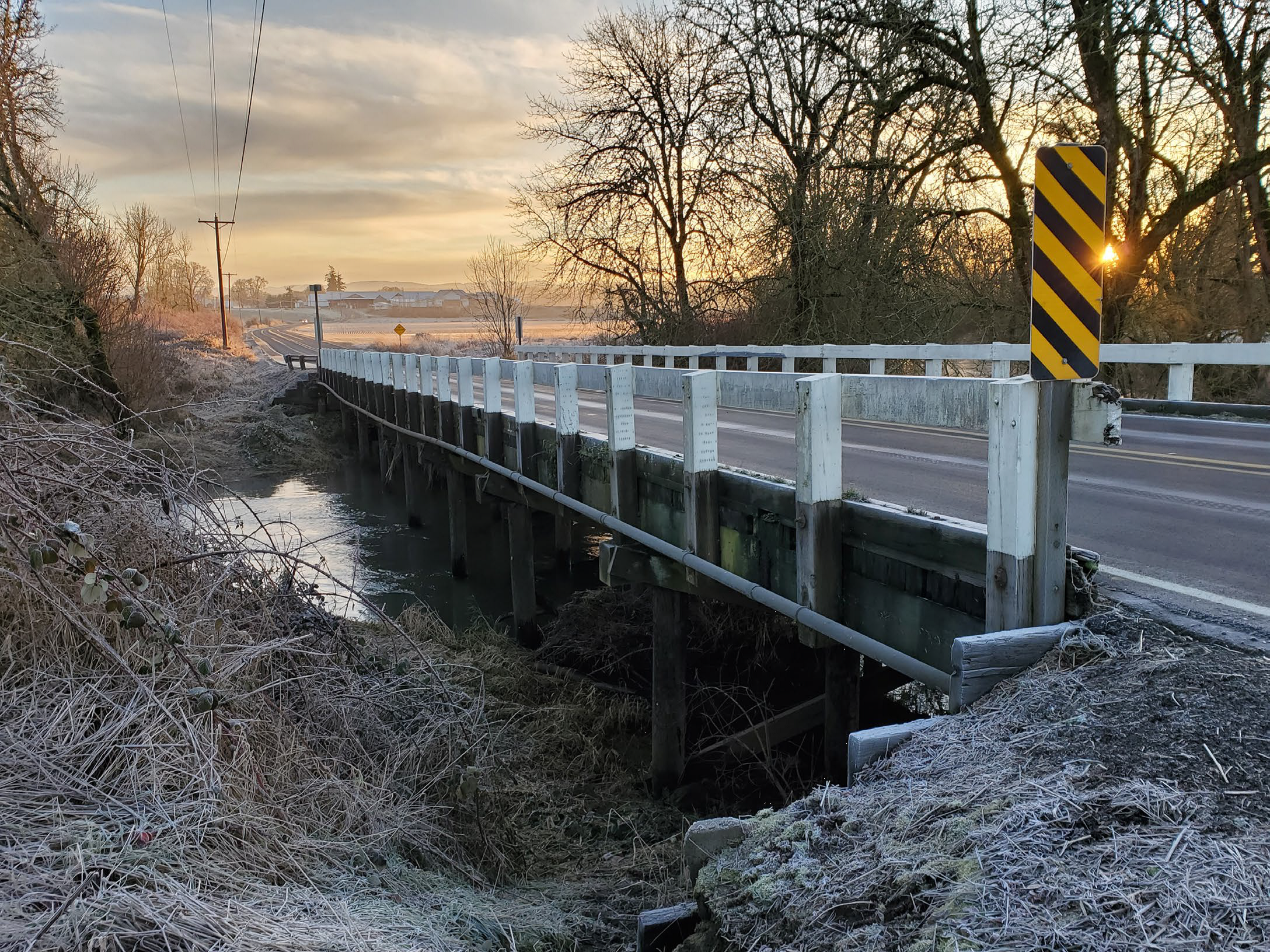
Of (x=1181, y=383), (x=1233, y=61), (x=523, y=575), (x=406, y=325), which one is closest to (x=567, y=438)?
(x=523, y=575)

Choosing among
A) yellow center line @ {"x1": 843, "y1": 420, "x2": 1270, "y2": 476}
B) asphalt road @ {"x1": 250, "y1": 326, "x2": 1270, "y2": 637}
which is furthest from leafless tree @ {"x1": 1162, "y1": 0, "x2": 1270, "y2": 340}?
yellow center line @ {"x1": 843, "y1": 420, "x2": 1270, "y2": 476}

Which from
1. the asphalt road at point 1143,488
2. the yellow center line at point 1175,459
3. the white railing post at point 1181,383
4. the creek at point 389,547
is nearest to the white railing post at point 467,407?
the creek at point 389,547

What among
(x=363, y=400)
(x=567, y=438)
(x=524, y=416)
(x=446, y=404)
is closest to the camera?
(x=567, y=438)

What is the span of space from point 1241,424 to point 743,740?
7219 mm

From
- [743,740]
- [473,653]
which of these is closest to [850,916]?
[743,740]

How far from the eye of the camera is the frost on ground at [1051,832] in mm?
2242

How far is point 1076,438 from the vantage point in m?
3.90

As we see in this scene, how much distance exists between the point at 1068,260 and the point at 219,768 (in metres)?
4.25

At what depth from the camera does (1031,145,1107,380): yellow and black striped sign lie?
13.0ft

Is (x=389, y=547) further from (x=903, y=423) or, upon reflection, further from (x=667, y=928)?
(x=667, y=928)

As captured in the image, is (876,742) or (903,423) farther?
(903,423)

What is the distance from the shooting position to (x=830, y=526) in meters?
5.18

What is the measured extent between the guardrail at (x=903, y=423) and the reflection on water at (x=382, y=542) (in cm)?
489

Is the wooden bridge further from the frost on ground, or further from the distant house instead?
the distant house
